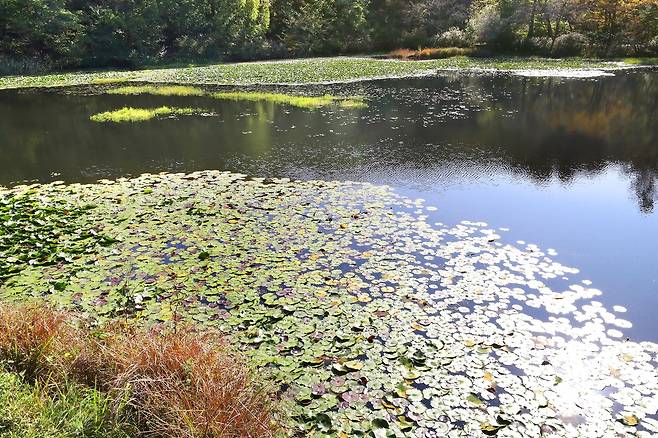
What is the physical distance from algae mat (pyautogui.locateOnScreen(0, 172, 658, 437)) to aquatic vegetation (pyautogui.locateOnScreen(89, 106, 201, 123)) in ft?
32.3

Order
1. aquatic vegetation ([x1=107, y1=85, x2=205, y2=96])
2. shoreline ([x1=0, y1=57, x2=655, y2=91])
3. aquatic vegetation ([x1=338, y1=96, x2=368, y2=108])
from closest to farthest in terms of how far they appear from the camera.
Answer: aquatic vegetation ([x1=338, y1=96, x2=368, y2=108]) → aquatic vegetation ([x1=107, y1=85, x2=205, y2=96]) → shoreline ([x1=0, y1=57, x2=655, y2=91])

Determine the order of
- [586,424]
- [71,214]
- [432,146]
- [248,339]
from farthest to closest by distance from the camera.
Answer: [432,146] < [71,214] < [248,339] < [586,424]

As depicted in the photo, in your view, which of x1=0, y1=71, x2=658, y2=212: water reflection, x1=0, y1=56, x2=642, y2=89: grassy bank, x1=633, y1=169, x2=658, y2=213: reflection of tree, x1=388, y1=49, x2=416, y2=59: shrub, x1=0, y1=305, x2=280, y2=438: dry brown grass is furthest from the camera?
x1=388, y1=49, x2=416, y2=59: shrub

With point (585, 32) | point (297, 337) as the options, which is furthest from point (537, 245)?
point (585, 32)

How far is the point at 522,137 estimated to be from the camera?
15227 millimetres

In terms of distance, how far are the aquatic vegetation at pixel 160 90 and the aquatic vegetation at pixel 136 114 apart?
17.2 ft

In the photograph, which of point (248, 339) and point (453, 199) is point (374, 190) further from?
point (248, 339)

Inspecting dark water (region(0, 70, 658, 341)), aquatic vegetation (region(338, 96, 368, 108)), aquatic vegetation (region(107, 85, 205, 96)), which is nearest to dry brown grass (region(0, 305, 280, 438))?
dark water (region(0, 70, 658, 341))

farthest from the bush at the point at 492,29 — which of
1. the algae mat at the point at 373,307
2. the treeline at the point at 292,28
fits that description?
the algae mat at the point at 373,307

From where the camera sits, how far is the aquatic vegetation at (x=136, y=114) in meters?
18.6

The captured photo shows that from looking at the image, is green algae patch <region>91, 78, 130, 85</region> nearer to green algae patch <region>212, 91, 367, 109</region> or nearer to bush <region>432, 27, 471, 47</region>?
green algae patch <region>212, 91, 367, 109</region>

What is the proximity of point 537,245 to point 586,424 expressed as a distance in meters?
3.91

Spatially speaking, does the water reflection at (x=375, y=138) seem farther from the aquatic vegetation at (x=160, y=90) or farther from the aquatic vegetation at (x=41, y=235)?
the aquatic vegetation at (x=41, y=235)

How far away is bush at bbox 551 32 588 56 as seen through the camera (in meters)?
40.5
